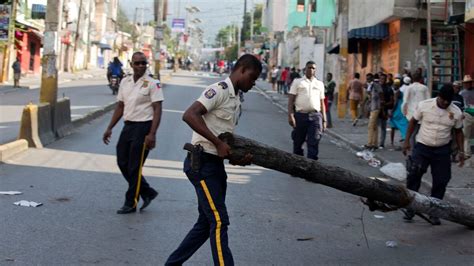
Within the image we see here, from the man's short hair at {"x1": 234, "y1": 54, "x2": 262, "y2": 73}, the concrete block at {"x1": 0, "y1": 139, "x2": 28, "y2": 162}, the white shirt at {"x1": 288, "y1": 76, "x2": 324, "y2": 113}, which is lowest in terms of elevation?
the concrete block at {"x1": 0, "y1": 139, "x2": 28, "y2": 162}

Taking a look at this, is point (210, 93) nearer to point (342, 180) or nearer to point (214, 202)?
point (214, 202)

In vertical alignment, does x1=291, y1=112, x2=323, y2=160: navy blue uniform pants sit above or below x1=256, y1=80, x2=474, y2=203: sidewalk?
above

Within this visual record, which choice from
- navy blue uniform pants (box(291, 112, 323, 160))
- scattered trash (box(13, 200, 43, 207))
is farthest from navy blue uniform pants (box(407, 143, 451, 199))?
scattered trash (box(13, 200, 43, 207))

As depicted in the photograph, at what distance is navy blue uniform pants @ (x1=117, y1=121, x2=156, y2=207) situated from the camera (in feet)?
26.1

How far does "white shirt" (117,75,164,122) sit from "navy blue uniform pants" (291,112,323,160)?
3.92 meters

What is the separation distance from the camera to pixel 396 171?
1234 cm

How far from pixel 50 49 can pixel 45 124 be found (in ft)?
5.27

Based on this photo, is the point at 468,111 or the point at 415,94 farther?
the point at 415,94

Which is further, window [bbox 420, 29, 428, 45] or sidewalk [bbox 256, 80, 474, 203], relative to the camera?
window [bbox 420, 29, 428, 45]

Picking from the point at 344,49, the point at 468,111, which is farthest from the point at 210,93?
the point at 344,49

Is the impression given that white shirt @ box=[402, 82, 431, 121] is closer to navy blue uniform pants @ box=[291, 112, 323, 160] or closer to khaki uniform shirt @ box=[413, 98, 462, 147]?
navy blue uniform pants @ box=[291, 112, 323, 160]

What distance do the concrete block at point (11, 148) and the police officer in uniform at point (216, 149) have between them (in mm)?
7424

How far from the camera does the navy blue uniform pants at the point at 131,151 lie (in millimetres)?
7965

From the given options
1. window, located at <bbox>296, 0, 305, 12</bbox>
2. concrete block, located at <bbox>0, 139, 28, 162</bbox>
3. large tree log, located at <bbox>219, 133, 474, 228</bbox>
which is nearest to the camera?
large tree log, located at <bbox>219, 133, 474, 228</bbox>
